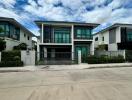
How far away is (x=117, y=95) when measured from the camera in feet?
21.1

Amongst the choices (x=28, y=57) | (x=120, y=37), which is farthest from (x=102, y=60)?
(x=120, y=37)

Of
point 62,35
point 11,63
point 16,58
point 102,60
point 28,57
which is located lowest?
point 11,63

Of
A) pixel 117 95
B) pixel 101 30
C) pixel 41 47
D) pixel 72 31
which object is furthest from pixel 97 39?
pixel 117 95

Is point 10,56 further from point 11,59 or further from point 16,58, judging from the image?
point 16,58

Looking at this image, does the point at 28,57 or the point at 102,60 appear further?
the point at 102,60

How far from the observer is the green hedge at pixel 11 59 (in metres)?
18.4

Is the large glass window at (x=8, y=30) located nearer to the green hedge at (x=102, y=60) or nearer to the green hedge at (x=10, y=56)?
the green hedge at (x=10, y=56)

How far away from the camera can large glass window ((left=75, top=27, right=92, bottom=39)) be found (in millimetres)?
29891

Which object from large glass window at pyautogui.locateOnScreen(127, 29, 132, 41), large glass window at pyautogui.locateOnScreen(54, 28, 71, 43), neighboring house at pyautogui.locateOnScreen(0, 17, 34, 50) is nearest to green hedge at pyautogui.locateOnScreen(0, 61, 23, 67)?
neighboring house at pyautogui.locateOnScreen(0, 17, 34, 50)

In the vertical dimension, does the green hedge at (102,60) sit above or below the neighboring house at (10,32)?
below

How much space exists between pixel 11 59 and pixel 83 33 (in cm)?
1583

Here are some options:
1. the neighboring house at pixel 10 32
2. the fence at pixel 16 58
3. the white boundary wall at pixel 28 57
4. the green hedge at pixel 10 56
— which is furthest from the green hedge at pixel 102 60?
the neighboring house at pixel 10 32

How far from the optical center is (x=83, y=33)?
2998 centimetres

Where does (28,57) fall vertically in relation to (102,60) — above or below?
above
